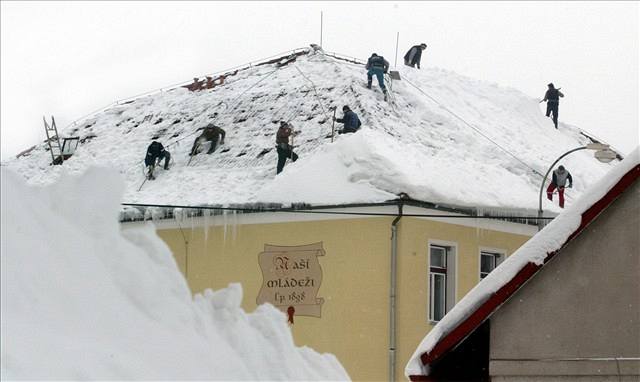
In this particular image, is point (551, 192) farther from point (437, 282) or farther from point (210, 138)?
point (210, 138)

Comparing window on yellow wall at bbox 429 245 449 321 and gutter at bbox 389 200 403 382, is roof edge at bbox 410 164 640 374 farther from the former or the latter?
window on yellow wall at bbox 429 245 449 321

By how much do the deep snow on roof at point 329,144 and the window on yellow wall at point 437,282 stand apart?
3.03 feet

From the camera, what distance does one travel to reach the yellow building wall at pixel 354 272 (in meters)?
23.0

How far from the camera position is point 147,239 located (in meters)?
18.4

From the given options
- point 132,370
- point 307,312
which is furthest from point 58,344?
point 307,312

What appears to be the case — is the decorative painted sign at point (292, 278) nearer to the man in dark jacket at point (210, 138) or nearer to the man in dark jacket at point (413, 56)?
the man in dark jacket at point (210, 138)

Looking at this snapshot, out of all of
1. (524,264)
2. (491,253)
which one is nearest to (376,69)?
(491,253)

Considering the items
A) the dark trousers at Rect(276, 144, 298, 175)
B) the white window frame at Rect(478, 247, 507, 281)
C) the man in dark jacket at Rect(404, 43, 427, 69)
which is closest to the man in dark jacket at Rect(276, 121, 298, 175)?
the dark trousers at Rect(276, 144, 298, 175)

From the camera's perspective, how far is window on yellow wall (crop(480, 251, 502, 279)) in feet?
80.9

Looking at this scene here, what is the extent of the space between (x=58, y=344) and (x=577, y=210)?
6164mm

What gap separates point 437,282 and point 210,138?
6041 millimetres

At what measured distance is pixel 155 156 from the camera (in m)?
27.6

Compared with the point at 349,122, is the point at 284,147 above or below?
below

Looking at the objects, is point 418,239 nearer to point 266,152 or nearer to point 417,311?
point 417,311
